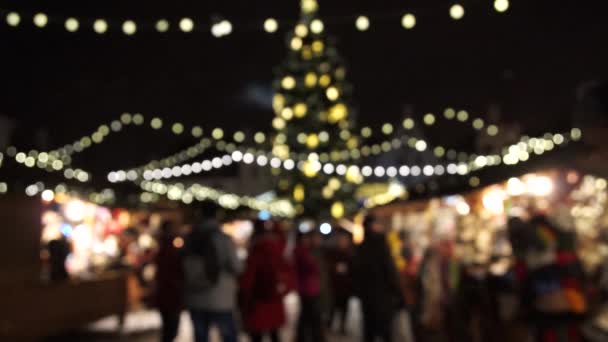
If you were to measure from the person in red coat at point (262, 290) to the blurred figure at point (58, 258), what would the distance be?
19.4ft

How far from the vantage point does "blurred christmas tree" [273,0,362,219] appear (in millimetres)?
32344

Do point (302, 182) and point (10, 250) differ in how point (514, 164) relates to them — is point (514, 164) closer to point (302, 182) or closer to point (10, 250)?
point (10, 250)

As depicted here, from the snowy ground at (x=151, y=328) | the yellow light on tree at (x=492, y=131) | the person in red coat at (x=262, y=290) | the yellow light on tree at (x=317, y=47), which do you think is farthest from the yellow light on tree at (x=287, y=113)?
the person in red coat at (x=262, y=290)

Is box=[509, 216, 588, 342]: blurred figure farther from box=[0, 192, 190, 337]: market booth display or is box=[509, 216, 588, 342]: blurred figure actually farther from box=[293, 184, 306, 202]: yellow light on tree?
box=[293, 184, 306, 202]: yellow light on tree

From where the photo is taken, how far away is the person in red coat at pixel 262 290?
6.98 metres

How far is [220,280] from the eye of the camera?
655cm

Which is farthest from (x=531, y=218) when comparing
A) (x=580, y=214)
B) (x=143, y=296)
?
(x=143, y=296)

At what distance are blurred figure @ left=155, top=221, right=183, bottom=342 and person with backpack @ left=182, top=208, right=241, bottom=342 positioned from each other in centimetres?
141

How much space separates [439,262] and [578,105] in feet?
23.5

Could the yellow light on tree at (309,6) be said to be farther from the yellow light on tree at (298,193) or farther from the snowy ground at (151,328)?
the snowy ground at (151,328)

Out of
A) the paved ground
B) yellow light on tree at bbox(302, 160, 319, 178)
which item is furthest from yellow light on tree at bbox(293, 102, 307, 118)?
the paved ground

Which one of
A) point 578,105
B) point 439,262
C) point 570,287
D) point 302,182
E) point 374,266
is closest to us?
point 578,105

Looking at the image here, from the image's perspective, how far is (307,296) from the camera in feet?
28.1

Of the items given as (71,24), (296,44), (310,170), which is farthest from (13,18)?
(296,44)
